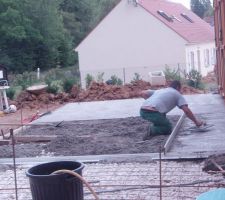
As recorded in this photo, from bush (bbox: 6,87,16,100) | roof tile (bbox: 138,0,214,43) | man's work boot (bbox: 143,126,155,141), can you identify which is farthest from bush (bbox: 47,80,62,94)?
roof tile (bbox: 138,0,214,43)

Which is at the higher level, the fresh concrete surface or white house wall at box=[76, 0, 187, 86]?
white house wall at box=[76, 0, 187, 86]

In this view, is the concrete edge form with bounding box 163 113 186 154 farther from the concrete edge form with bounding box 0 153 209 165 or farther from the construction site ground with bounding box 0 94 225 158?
the concrete edge form with bounding box 0 153 209 165

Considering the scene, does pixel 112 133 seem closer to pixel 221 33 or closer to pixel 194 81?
pixel 221 33

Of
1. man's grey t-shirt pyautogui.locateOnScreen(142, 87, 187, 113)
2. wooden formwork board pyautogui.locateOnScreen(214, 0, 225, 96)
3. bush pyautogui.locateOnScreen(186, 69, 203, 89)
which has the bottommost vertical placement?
bush pyautogui.locateOnScreen(186, 69, 203, 89)

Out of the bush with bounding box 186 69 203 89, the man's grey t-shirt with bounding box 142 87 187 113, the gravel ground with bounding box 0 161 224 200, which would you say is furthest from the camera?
the bush with bounding box 186 69 203 89

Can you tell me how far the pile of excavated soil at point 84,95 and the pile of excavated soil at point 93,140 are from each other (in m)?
6.22

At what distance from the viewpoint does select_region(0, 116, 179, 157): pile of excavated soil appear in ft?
27.2

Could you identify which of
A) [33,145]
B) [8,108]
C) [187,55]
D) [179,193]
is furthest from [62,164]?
[187,55]

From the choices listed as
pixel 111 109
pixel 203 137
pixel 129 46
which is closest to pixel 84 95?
pixel 111 109

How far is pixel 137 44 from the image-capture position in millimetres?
29453

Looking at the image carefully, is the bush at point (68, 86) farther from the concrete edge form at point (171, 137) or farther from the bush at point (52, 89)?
the concrete edge form at point (171, 137)

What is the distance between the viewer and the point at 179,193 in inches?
223

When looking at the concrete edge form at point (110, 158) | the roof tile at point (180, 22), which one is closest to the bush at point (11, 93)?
the concrete edge form at point (110, 158)

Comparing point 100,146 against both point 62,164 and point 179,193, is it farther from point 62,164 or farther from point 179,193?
point 62,164
